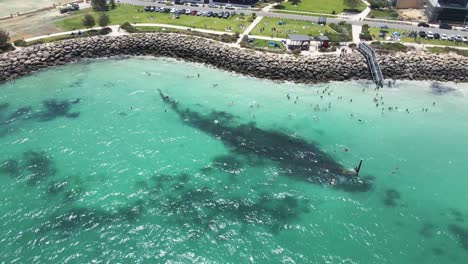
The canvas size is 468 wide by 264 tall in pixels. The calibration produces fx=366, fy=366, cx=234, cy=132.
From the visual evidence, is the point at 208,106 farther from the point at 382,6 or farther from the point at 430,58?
the point at 382,6

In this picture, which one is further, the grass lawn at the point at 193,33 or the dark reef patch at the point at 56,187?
the grass lawn at the point at 193,33

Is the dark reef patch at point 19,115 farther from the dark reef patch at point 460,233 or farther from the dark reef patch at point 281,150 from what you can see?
A: the dark reef patch at point 460,233

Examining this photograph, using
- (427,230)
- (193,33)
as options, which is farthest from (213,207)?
(193,33)

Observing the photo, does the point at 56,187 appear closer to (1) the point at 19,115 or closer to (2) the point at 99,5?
(1) the point at 19,115

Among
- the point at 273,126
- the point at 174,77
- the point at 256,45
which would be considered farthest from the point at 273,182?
the point at 256,45

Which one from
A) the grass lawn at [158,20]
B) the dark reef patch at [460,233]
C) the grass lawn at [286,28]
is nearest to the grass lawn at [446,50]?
the grass lawn at [286,28]

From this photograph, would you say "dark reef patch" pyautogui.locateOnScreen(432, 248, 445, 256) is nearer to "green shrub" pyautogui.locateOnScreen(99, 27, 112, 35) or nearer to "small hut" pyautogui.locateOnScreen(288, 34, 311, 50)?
"small hut" pyautogui.locateOnScreen(288, 34, 311, 50)
